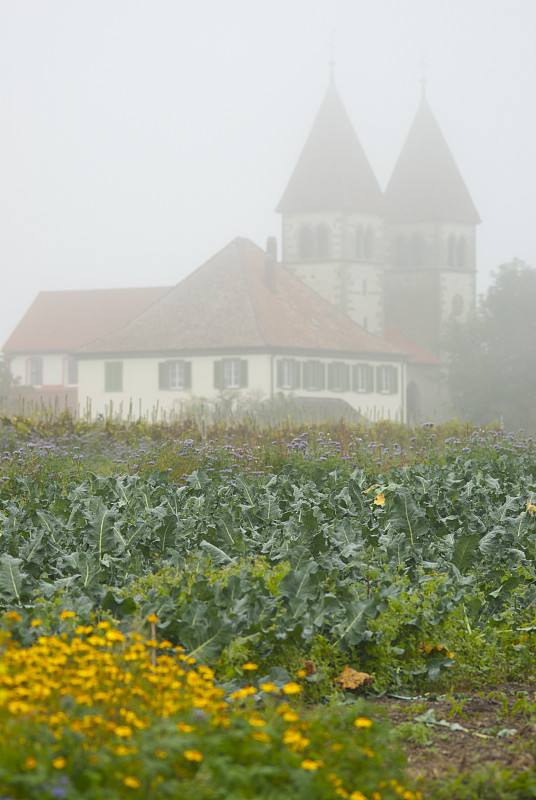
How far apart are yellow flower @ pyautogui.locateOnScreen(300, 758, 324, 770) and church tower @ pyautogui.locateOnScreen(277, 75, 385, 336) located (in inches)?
2442

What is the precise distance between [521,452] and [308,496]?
7207mm

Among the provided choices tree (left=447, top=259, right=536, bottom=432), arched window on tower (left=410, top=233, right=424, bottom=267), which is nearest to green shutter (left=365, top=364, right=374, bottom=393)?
tree (left=447, top=259, right=536, bottom=432)

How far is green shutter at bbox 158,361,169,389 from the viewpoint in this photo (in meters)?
53.4

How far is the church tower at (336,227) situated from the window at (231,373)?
47.9ft

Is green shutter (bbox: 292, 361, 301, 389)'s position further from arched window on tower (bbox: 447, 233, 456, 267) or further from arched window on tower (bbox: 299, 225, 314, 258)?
arched window on tower (bbox: 447, 233, 456, 267)

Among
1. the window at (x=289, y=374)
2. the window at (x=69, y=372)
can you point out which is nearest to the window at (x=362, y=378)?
the window at (x=289, y=374)

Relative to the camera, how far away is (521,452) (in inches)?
626

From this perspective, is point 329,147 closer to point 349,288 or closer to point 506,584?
point 349,288

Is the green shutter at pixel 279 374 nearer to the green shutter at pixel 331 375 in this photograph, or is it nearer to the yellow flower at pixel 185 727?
the green shutter at pixel 331 375

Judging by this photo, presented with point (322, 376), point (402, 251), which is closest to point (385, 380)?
point (322, 376)

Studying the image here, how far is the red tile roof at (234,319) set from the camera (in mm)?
52562

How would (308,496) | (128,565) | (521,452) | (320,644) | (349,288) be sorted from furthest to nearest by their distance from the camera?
(349,288)
(521,452)
(308,496)
(128,565)
(320,644)

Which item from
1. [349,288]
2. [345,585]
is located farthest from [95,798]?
[349,288]

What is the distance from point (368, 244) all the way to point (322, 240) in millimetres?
3155
